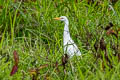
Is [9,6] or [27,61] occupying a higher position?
[9,6]

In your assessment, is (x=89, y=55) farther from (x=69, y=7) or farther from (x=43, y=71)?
(x=69, y=7)

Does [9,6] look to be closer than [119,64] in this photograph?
No

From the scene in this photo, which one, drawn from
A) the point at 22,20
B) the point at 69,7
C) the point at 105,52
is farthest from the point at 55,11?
the point at 105,52

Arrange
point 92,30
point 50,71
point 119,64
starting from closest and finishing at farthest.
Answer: point 119,64, point 50,71, point 92,30

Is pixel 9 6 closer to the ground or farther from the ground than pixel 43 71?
farther from the ground

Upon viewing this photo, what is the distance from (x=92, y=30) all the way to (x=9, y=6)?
1000 millimetres

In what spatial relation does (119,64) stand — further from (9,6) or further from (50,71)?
(9,6)

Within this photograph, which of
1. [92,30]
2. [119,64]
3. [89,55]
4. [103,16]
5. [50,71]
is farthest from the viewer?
[103,16]

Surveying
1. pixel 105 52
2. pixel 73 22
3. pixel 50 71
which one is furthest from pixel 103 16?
pixel 105 52

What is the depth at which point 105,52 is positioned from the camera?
310 centimetres

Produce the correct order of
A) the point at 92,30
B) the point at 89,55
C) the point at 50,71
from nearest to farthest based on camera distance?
the point at 50,71
the point at 89,55
the point at 92,30

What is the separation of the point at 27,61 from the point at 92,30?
147 centimetres

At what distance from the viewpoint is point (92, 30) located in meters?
5.10

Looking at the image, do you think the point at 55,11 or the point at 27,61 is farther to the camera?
the point at 55,11
